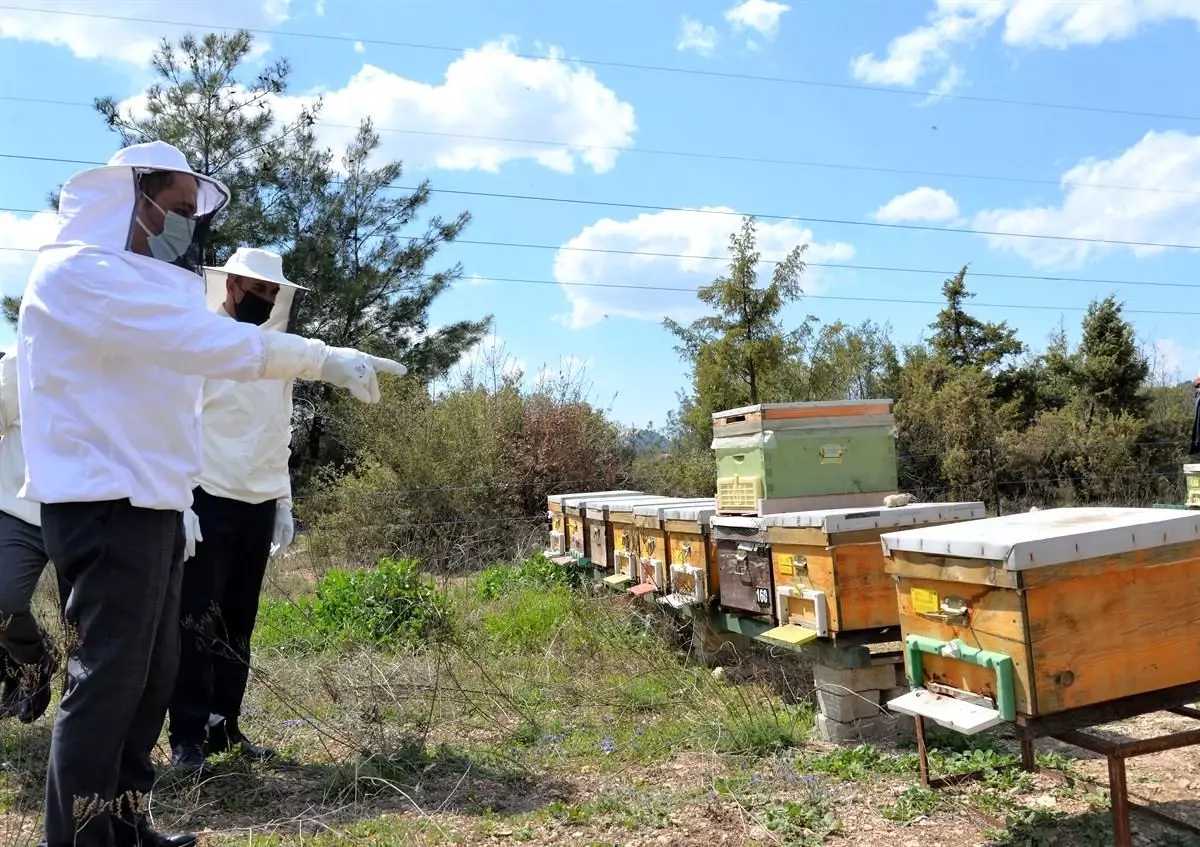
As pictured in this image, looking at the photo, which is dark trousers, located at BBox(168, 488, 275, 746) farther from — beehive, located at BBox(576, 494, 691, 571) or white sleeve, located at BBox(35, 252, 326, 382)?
beehive, located at BBox(576, 494, 691, 571)

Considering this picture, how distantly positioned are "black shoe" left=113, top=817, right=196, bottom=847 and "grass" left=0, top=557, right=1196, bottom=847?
0.25m

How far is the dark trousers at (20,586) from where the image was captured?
376 centimetres

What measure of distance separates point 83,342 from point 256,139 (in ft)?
56.3

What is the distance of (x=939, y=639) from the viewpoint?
2.90 meters

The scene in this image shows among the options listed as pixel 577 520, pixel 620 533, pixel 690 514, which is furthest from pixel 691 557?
pixel 577 520

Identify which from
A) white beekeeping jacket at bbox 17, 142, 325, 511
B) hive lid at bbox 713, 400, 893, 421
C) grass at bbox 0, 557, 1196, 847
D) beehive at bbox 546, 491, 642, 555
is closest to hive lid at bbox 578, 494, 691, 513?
beehive at bbox 546, 491, 642, 555

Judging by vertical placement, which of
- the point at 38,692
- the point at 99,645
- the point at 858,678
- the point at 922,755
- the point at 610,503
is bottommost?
the point at 922,755

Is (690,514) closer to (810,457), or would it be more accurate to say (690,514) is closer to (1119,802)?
(810,457)

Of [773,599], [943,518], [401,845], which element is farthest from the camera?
[773,599]

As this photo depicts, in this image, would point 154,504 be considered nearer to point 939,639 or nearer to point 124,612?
point 124,612

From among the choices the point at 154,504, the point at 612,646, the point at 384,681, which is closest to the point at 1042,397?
the point at 612,646

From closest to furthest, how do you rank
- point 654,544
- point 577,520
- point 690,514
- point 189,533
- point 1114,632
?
point 1114,632
point 189,533
point 690,514
point 654,544
point 577,520

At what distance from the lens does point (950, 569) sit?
2775mm

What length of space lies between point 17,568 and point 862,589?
11.5 ft
